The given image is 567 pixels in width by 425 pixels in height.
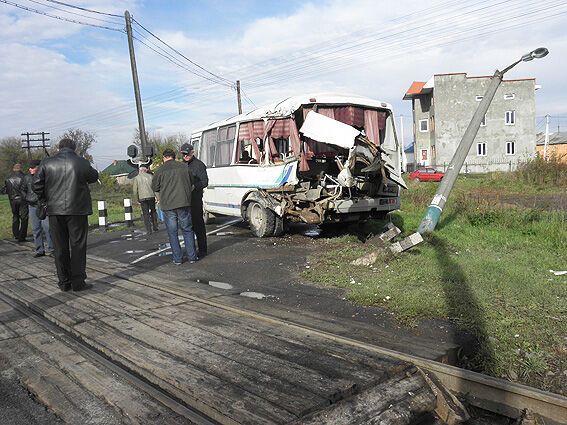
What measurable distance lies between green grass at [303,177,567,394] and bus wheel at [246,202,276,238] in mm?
1319

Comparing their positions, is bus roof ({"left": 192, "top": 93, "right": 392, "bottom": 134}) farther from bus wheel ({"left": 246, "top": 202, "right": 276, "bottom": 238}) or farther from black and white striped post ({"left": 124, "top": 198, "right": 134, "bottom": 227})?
black and white striped post ({"left": 124, "top": 198, "right": 134, "bottom": 227})

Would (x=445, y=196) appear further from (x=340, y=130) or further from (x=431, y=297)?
(x=431, y=297)

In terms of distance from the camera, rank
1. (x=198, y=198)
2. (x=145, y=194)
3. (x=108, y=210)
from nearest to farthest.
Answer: (x=198, y=198), (x=145, y=194), (x=108, y=210)

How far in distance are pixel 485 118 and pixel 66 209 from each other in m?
48.0

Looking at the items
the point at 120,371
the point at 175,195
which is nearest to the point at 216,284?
the point at 175,195

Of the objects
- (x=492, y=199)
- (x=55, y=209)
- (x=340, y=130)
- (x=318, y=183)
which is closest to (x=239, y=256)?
(x=318, y=183)

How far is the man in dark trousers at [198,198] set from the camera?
796cm

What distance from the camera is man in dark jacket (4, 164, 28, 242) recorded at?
9.88m

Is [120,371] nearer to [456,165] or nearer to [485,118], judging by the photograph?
[456,165]

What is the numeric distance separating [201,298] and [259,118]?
521 cm

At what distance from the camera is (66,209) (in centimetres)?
556

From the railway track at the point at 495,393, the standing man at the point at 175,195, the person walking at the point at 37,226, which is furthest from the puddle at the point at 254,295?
the person walking at the point at 37,226

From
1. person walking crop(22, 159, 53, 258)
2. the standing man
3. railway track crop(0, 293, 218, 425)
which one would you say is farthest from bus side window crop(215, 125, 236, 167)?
railway track crop(0, 293, 218, 425)

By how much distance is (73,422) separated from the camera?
2.60 m
